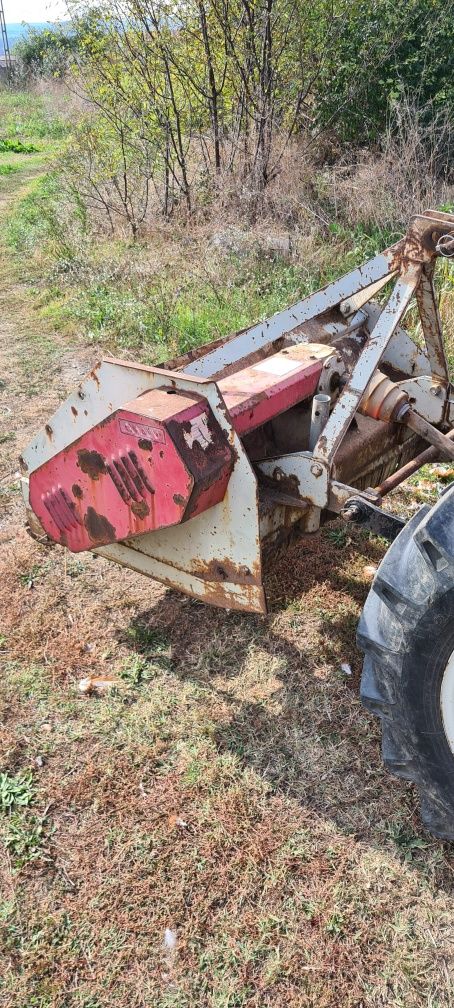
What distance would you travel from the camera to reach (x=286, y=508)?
2715mm

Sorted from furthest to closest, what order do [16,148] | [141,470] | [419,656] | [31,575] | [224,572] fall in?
[16,148]
[31,575]
[224,572]
[141,470]
[419,656]

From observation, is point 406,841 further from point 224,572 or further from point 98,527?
point 98,527

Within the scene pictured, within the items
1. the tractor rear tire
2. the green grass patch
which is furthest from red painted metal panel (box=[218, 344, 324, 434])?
the green grass patch

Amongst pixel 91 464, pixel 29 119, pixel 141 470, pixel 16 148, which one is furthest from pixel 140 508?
pixel 29 119

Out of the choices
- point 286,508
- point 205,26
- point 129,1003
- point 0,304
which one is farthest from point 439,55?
point 129,1003

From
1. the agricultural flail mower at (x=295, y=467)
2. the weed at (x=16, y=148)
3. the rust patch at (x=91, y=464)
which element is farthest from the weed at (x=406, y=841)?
the weed at (x=16, y=148)

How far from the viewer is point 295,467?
2.55 meters

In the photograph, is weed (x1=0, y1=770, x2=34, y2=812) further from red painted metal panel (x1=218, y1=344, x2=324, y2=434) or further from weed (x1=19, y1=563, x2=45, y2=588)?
red painted metal panel (x1=218, y1=344, x2=324, y2=434)

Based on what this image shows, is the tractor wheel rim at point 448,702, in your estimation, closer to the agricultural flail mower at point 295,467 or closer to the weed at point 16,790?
the agricultural flail mower at point 295,467

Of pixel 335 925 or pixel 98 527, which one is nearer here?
pixel 335 925

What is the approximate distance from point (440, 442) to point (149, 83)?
7093 millimetres

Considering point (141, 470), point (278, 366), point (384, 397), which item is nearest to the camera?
point (141, 470)

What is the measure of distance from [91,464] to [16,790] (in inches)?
44.0

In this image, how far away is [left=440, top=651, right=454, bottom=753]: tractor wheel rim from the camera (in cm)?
200
